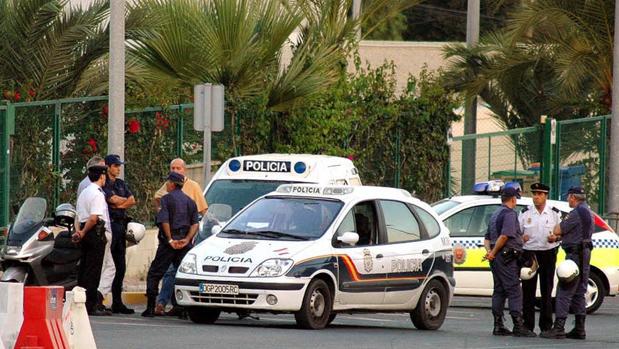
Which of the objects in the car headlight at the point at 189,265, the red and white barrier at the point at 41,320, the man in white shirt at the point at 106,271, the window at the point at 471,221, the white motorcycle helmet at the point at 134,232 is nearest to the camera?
the red and white barrier at the point at 41,320

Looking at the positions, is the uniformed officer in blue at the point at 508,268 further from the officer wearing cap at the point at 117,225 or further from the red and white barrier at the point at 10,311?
the red and white barrier at the point at 10,311

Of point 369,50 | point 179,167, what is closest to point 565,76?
point 179,167

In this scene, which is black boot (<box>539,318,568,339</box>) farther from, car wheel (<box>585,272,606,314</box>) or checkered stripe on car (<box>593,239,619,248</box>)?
checkered stripe on car (<box>593,239,619,248</box>)

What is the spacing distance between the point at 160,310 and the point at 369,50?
95.7ft

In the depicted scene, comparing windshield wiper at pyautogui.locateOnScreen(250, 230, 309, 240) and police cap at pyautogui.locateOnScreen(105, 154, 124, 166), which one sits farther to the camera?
police cap at pyautogui.locateOnScreen(105, 154, 124, 166)

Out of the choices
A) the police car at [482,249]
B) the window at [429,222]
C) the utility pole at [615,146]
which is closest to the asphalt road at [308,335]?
the window at [429,222]

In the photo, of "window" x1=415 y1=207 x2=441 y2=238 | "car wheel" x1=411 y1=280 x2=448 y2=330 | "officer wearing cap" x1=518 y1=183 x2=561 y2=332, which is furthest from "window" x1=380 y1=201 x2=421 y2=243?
"officer wearing cap" x1=518 y1=183 x2=561 y2=332

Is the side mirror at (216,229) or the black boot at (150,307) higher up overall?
the side mirror at (216,229)

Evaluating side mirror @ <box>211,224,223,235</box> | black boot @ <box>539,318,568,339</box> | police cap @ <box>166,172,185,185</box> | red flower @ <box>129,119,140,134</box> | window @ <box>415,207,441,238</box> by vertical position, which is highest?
red flower @ <box>129,119,140,134</box>

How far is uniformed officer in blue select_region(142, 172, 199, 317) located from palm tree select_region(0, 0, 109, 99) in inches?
249

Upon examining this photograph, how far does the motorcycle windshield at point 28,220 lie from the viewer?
16.8 meters

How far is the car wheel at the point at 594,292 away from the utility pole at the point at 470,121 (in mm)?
8075

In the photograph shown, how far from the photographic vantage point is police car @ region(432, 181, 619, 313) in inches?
Answer: 789

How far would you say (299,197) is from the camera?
54.0 feet
